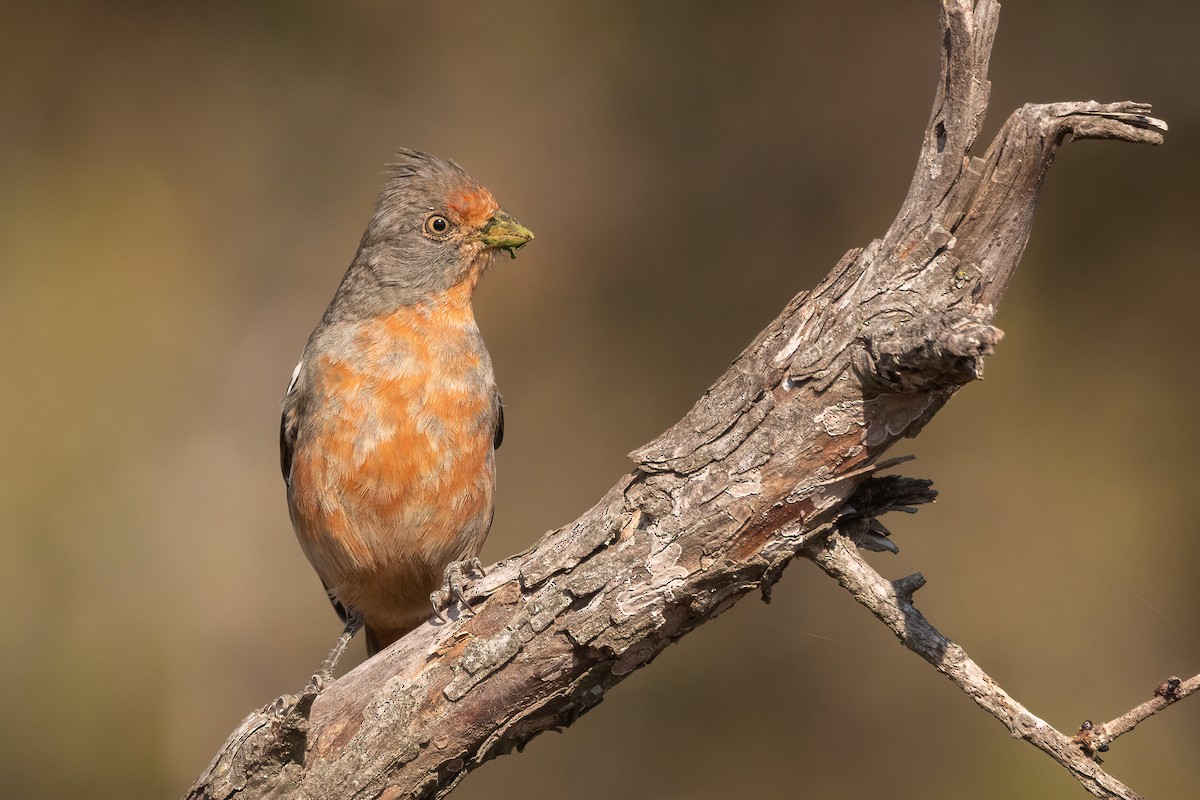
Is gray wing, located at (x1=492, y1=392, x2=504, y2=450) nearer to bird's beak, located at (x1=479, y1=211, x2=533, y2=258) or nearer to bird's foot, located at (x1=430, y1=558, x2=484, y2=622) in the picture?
bird's beak, located at (x1=479, y1=211, x2=533, y2=258)

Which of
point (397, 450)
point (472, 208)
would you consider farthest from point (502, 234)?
point (397, 450)

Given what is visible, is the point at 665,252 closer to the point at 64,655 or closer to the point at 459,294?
the point at 459,294

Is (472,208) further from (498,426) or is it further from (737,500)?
(737,500)

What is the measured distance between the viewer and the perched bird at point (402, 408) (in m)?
5.04

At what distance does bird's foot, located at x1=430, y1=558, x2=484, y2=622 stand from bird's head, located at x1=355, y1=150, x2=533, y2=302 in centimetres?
147

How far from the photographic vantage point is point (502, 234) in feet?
18.1

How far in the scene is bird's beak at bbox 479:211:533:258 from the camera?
18.1 feet

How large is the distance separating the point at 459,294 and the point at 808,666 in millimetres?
4750

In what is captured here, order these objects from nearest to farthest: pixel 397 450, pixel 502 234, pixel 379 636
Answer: pixel 397 450 < pixel 502 234 < pixel 379 636

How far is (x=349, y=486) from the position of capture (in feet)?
16.6

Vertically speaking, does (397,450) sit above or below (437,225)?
below

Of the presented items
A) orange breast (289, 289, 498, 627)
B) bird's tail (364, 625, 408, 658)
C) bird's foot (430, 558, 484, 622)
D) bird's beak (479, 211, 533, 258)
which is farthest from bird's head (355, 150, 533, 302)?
bird's tail (364, 625, 408, 658)

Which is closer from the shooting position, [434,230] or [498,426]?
[434,230]

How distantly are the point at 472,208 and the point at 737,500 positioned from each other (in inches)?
100
